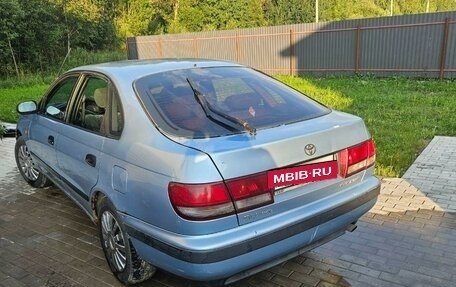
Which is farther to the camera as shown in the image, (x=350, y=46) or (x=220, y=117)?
(x=350, y=46)

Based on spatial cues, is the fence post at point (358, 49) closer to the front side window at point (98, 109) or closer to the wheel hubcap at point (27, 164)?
the wheel hubcap at point (27, 164)

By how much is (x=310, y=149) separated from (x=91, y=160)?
1631 mm

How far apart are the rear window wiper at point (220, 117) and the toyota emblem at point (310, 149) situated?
1.07 feet

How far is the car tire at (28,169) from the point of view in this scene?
5172 millimetres

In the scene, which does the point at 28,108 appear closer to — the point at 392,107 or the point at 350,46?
the point at 392,107

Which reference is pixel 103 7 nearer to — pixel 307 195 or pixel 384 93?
pixel 384 93

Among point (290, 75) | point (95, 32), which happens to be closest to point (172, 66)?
point (290, 75)

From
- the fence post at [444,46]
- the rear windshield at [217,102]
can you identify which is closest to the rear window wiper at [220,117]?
the rear windshield at [217,102]

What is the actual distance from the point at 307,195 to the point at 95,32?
92.4 ft

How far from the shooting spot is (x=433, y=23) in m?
13.3

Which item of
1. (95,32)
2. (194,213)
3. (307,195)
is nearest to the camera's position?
(194,213)

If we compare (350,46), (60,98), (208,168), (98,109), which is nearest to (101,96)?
(98,109)

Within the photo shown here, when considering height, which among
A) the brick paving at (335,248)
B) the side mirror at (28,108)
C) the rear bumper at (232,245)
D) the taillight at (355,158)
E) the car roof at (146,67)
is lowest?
the brick paving at (335,248)

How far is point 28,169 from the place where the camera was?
17.3ft
